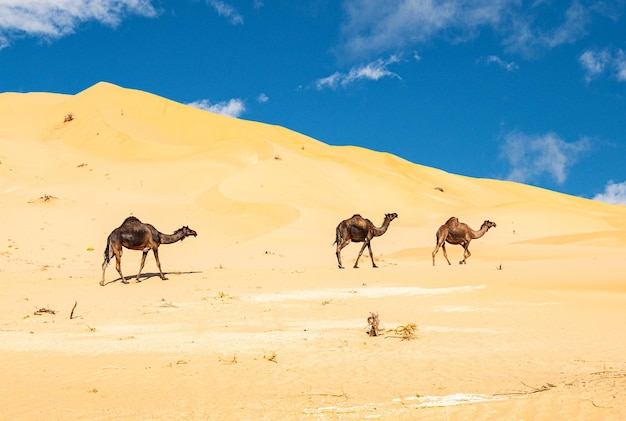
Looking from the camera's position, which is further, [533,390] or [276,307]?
[276,307]

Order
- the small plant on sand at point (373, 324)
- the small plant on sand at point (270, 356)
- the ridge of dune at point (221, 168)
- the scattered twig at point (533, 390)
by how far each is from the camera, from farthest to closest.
A: the ridge of dune at point (221, 168) < the small plant on sand at point (373, 324) < the small plant on sand at point (270, 356) < the scattered twig at point (533, 390)

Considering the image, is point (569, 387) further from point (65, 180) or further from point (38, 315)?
point (65, 180)

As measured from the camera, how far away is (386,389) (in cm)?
728

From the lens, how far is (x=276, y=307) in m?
16.0

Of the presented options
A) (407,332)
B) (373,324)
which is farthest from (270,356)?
(407,332)

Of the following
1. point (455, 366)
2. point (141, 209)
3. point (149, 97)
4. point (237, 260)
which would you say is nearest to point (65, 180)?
point (141, 209)

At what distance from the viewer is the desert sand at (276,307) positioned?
22.8 ft

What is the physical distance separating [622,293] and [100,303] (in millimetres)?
13128

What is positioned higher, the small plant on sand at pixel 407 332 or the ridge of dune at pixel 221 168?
the ridge of dune at pixel 221 168

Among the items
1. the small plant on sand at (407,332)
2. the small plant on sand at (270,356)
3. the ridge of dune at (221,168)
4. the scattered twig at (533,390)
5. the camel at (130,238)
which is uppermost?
the ridge of dune at (221,168)

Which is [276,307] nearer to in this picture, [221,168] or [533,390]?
[533,390]

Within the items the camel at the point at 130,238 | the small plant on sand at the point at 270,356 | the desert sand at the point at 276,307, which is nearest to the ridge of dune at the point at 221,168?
the desert sand at the point at 276,307

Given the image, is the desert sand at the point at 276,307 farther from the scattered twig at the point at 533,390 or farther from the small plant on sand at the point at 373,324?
the small plant on sand at the point at 373,324

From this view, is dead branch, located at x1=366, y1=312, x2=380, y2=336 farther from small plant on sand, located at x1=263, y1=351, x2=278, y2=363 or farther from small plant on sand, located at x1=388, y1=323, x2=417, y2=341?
small plant on sand, located at x1=263, y1=351, x2=278, y2=363
